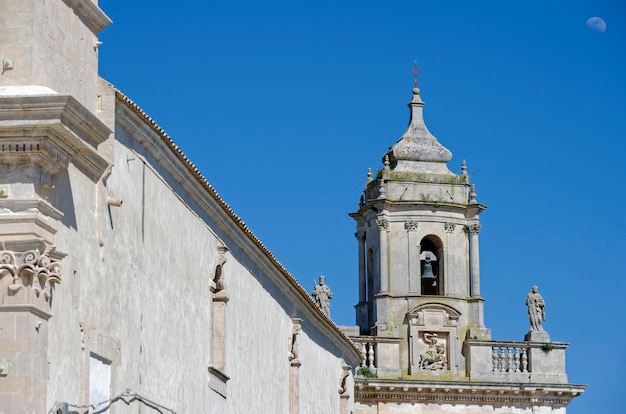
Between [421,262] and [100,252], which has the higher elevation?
[421,262]

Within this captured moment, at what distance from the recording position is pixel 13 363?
59.1 feet

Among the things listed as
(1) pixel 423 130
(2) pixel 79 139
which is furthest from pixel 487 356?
(2) pixel 79 139

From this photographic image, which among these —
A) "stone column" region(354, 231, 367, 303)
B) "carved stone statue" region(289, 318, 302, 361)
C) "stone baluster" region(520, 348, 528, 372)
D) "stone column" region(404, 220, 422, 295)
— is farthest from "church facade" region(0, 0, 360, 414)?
"stone column" region(354, 231, 367, 303)

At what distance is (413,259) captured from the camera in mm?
52906

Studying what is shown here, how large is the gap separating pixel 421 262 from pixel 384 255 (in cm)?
→ 139

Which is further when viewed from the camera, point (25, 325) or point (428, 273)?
point (428, 273)

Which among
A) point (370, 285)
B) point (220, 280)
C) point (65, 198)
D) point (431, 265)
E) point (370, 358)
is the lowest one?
point (65, 198)

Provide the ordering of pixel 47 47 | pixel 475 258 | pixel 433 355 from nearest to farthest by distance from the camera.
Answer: pixel 47 47 → pixel 433 355 → pixel 475 258

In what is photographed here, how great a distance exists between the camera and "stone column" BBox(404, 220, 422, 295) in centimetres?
5266

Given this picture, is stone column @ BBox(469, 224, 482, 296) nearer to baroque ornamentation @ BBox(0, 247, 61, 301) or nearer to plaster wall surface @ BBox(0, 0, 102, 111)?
plaster wall surface @ BBox(0, 0, 102, 111)

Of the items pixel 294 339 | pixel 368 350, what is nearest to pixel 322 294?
pixel 368 350

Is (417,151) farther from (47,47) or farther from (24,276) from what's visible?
(24,276)

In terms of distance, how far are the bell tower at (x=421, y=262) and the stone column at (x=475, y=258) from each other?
0.03 metres

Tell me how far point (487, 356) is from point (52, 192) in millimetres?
34655
